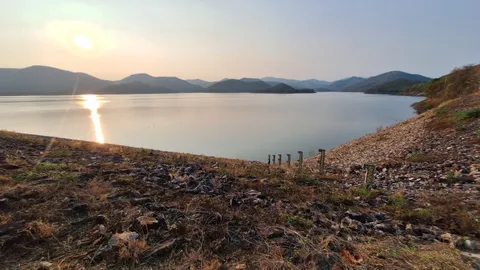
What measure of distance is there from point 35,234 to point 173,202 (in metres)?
2.31

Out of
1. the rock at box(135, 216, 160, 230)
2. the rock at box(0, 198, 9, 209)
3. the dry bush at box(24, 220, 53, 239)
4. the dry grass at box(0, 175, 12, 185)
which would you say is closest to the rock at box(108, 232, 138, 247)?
the rock at box(135, 216, 160, 230)

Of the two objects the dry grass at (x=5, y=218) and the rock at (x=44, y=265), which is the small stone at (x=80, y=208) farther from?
the rock at (x=44, y=265)

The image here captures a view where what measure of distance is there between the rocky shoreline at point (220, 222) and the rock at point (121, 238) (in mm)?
16

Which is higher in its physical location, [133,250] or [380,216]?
[133,250]

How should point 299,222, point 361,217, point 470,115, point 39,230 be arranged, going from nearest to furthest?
point 39,230
point 299,222
point 361,217
point 470,115

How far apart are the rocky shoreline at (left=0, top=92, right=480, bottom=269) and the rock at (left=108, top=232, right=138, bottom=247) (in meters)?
0.02

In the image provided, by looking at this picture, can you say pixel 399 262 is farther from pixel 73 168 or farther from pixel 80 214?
pixel 73 168

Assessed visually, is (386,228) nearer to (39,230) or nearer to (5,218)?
(39,230)

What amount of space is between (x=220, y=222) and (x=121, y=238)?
1.64m

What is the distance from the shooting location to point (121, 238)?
3840 mm

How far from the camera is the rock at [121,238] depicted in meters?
3.71

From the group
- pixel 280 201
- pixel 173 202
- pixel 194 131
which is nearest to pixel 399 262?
pixel 280 201

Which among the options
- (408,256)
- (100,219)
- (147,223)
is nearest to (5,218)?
(100,219)

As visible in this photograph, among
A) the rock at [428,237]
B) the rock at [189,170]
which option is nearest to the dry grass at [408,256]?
the rock at [428,237]
